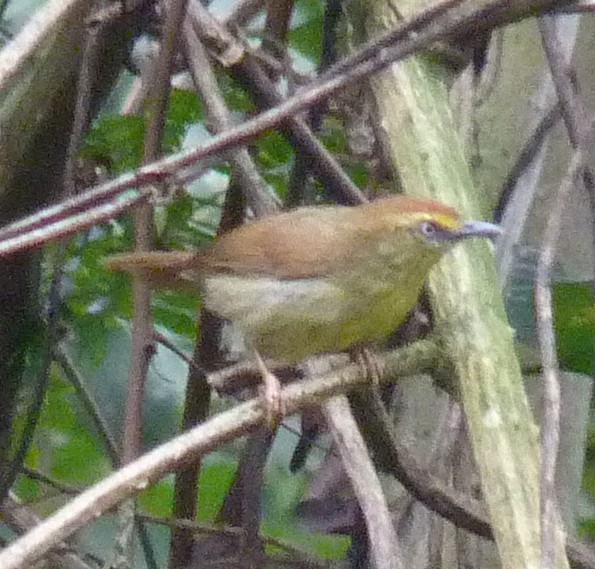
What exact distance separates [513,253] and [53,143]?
98 cm

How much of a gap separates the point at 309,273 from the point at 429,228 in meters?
0.39

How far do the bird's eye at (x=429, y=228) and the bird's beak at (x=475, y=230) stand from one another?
0.12 ft

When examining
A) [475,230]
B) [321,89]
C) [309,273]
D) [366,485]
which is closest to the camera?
[321,89]

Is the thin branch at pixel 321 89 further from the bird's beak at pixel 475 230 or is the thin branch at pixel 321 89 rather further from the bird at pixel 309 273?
the bird at pixel 309 273

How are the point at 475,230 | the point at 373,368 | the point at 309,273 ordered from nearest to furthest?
the point at 373,368 < the point at 475,230 < the point at 309,273

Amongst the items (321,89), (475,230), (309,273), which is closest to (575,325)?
(475,230)

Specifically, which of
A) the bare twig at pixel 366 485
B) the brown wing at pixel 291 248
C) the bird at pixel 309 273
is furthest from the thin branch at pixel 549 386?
the brown wing at pixel 291 248

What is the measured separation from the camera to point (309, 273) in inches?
96.8

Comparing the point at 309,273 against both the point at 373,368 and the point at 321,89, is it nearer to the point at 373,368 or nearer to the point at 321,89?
the point at 373,368

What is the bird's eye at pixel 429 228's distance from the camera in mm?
2102

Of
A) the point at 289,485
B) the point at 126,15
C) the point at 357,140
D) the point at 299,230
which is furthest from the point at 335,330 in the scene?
→ the point at 289,485

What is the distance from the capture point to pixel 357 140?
2434 millimetres

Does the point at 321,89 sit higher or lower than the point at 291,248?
higher

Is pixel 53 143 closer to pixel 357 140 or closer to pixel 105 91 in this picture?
pixel 105 91
